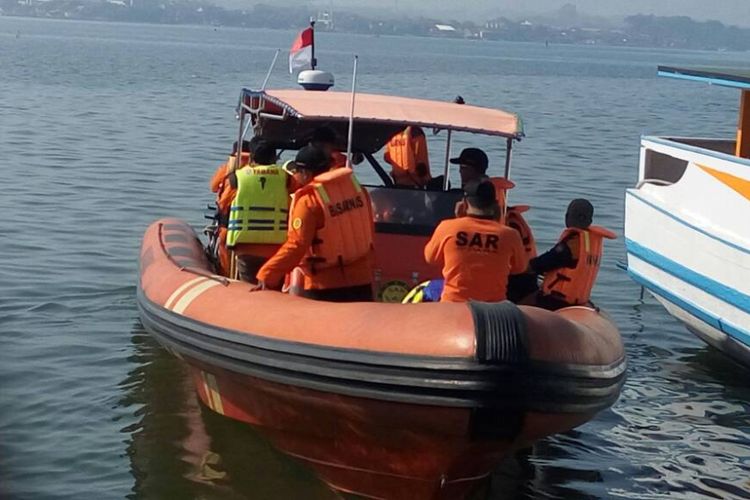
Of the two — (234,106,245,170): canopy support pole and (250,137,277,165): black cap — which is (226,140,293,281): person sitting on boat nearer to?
(250,137,277,165): black cap

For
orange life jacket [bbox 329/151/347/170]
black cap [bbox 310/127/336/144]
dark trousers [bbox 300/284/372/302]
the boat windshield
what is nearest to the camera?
dark trousers [bbox 300/284/372/302]

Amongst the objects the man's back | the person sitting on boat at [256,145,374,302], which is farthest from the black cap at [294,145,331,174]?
the man's back

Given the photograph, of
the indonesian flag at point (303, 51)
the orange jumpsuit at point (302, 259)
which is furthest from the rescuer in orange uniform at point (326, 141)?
the indonesian flag at point (303, 51)

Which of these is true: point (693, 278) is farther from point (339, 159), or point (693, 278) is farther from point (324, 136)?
point (324, 136)

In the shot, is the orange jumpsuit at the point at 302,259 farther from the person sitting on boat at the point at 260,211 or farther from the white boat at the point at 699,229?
the white boat at the point at 699,229

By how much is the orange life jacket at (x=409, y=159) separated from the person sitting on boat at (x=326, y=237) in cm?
163

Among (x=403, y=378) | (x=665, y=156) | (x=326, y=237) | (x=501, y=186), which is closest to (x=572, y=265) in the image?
(x=501, y=186)

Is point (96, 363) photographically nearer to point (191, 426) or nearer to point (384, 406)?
point (191, 426)

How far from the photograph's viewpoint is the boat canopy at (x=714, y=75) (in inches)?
371

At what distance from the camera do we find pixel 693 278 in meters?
9.09

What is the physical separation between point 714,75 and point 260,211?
13.3 ft

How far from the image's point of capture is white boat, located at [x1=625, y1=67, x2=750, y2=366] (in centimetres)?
847

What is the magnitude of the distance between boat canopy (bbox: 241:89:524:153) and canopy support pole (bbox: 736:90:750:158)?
9.16 feet

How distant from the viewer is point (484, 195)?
19.9 feet
